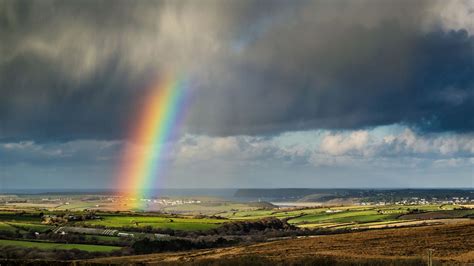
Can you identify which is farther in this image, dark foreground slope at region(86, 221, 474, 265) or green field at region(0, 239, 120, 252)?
green field at region(0, 239, 120, 252)

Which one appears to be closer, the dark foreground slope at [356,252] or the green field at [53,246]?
the dark foreground slope at [356,252]

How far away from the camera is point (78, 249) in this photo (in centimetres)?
7794

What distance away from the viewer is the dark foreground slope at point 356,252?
51.8 m

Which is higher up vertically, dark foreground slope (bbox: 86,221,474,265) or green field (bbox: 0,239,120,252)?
dark foreground slope (bbox: 86,221,474,265)

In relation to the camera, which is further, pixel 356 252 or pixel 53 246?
pixel 53 246

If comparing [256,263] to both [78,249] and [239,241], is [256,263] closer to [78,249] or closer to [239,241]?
[78,249]

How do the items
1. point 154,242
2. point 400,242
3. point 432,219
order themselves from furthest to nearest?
point 432,219 < point 154,242 < point 400,242

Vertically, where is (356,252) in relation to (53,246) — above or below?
above

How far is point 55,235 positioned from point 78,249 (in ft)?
62.9

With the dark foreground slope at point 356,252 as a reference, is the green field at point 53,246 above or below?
below

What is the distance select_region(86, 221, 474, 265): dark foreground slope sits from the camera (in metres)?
51.8

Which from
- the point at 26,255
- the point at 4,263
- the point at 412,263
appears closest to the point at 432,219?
the point at 412,263

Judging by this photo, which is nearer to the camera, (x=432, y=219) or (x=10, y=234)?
(x=10, y=234)

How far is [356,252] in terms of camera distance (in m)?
63.1
